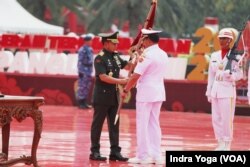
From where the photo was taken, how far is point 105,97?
1314cm

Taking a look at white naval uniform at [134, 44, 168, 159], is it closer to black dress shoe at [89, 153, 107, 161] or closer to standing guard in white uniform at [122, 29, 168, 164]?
standing guard in white uniform at [122, 29, 168, 164]

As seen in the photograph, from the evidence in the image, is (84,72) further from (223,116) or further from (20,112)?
(20,112)

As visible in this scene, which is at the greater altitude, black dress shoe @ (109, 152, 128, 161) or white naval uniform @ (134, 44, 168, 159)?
white naval uniform @ (134, 44, 168, 159)

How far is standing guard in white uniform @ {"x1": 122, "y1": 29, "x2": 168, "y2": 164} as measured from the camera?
1252 centimetres

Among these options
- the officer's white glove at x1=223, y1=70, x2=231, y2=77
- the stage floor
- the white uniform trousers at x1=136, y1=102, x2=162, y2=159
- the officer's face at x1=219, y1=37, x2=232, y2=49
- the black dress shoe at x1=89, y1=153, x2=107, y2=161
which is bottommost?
the stage floor

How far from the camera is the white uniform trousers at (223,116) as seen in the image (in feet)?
44.5

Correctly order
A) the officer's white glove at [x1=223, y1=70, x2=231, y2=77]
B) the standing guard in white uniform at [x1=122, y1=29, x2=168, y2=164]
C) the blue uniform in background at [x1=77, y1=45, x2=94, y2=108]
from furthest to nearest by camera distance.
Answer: the blue uniform in background at [x1=77, y1=45, x2=94, y2=108] → the officer's white glove at [x1=223, y1=70, x2=231, y2=77] → the standing guard in white uniform at [x1=122, y1=29, x2=168, y2=164]

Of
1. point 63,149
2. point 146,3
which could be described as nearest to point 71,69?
point 63,149

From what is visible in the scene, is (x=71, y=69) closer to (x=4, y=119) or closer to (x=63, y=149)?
(x=63, y=149)

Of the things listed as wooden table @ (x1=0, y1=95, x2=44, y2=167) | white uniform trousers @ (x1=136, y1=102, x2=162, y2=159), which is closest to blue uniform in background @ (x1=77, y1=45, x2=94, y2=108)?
white uniform trousers @ (x1=136, y1=102, x2=162, y2=159)

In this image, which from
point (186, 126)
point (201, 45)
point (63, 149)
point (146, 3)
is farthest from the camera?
point (146, 3)

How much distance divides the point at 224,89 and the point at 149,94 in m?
1.52

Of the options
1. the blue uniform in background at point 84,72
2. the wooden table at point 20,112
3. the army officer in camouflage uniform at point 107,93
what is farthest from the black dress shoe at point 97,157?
the blue uniform in background at point 84,72

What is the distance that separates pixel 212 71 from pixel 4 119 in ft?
12.4
